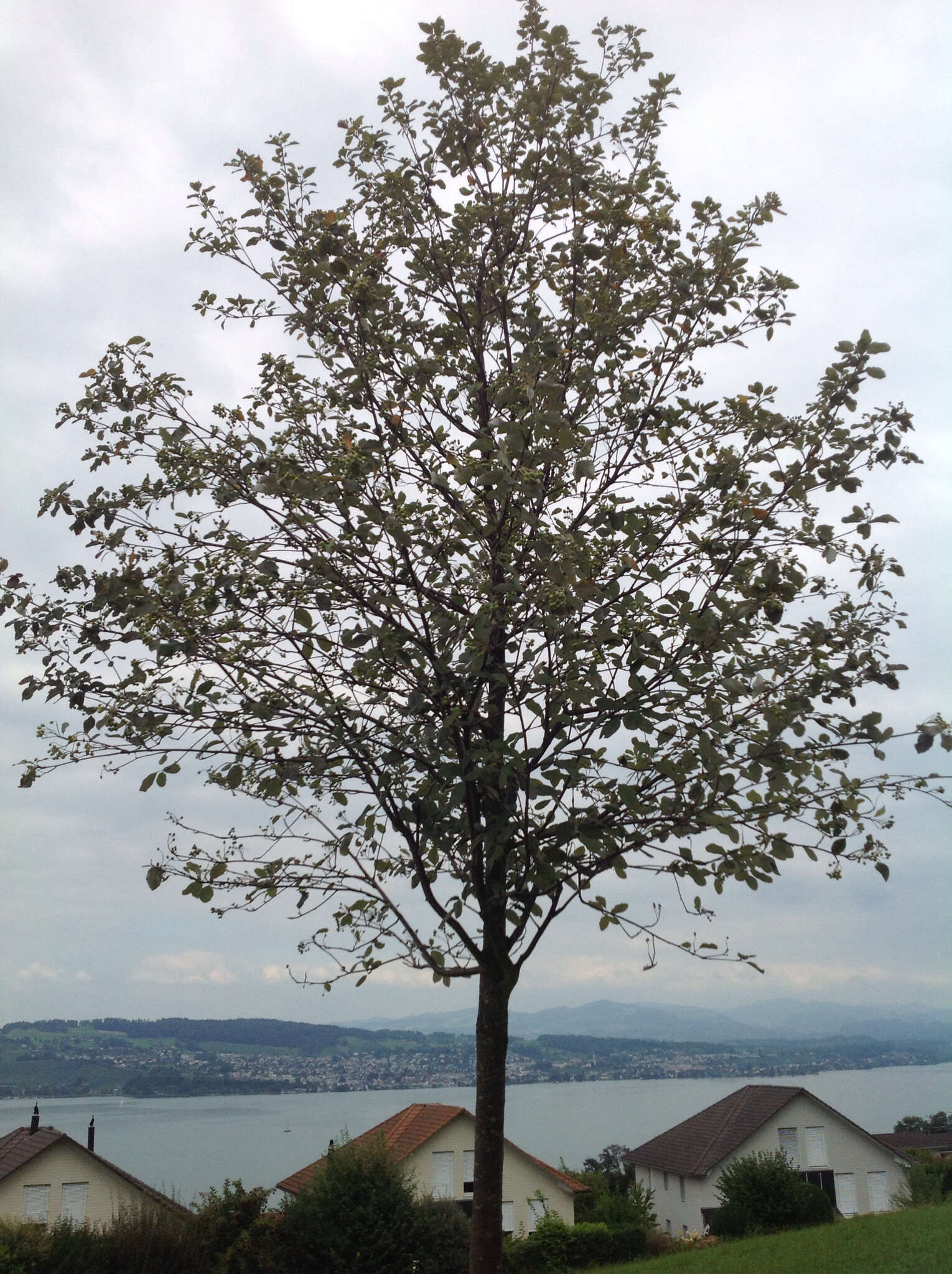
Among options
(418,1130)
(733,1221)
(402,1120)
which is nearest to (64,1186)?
(418,1130)

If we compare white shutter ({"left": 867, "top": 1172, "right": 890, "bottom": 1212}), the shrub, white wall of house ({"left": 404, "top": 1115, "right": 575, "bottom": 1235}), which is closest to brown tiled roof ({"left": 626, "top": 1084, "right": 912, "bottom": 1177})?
white shutter ({"left": 867, "top": 1172, "right": 890, "bottom": 1212})

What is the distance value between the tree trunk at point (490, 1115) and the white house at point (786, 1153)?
49.0m

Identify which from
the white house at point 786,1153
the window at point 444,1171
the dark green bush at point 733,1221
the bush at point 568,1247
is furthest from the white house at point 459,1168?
the dark green bush at point 733,1221

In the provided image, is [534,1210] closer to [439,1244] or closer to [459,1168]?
[459,1168]

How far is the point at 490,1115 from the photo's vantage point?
5.73 m

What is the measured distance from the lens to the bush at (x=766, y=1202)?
1171 inches

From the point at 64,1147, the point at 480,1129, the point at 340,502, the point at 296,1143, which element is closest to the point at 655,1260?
the point at 480,1129

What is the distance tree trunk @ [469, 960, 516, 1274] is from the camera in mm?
5574

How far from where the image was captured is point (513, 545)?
570 centimetres

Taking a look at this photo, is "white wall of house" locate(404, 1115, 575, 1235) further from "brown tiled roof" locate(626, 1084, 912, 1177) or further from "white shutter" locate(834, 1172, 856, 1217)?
"white shutter" locate(834, 1172, 856, 1217)

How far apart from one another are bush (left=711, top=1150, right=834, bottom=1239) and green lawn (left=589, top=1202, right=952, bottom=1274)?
1436 centimetres

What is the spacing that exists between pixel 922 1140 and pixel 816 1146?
2680 cm

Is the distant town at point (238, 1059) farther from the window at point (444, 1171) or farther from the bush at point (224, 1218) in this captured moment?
the bush at point (224, 1218)

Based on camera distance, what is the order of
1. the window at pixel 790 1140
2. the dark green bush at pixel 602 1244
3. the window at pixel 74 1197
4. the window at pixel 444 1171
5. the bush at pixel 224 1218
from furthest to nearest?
the window at pixel 790 1140 → the window at pixel 444 1171 → the window at pixel 74 1197 → the dark green bush at pixel 602 1244 → the bush at pixel 224 1218
